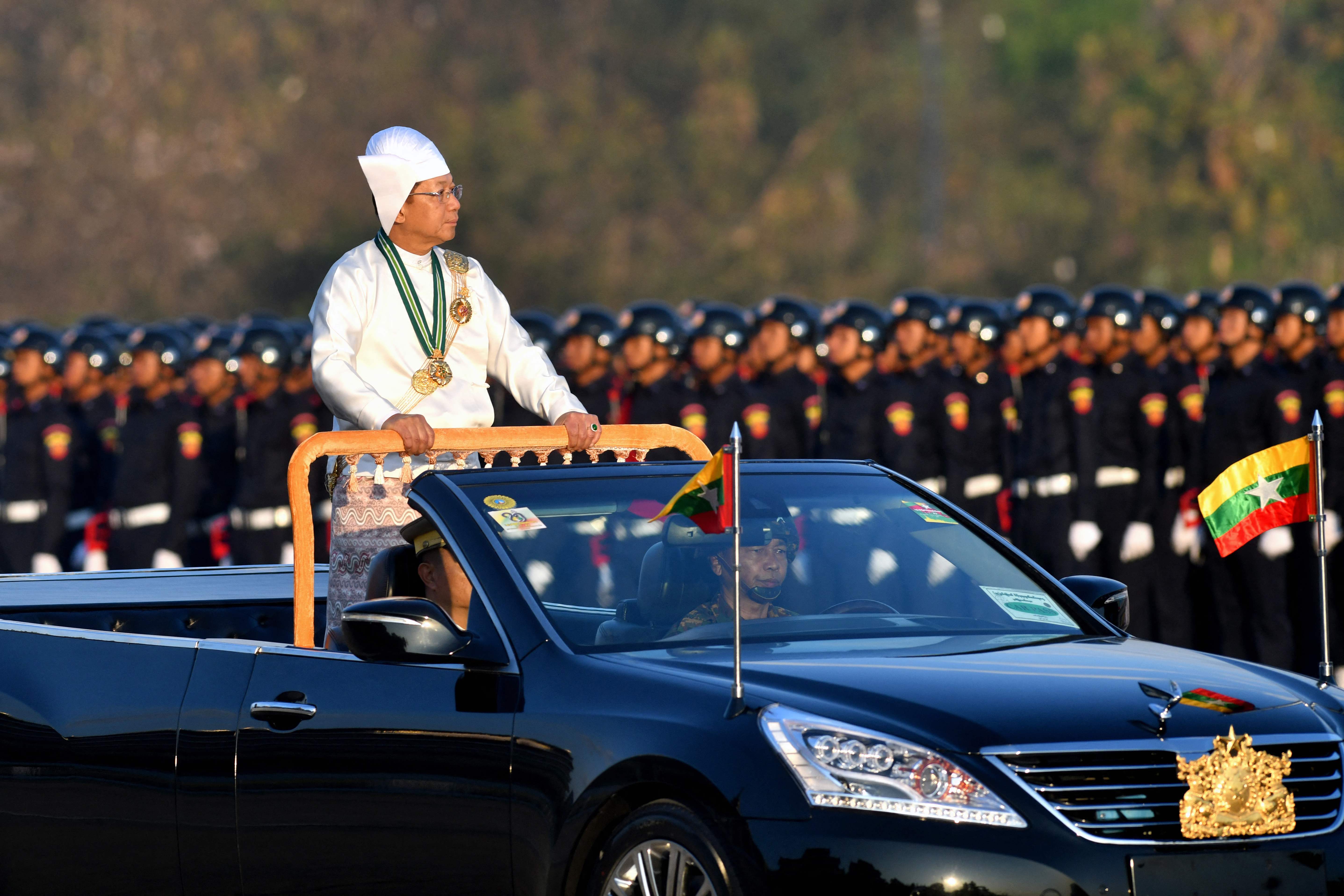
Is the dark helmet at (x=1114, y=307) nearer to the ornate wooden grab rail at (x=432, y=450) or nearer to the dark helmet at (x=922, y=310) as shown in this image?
the dark helmet at (x=922, y=310)

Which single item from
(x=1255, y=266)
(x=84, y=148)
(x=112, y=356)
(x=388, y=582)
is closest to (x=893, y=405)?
(x=112, y=356)

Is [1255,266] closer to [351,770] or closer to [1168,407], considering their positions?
[1168,407]

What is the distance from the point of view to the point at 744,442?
51.0ft

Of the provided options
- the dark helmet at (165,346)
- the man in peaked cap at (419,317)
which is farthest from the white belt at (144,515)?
the man in peaked cap at (419,317)

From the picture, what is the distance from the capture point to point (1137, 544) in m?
15.6

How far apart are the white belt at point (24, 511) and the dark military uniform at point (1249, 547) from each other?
7952 millimetres

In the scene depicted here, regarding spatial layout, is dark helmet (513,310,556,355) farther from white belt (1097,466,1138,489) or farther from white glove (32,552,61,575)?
white belt (1097,466,1138,489)

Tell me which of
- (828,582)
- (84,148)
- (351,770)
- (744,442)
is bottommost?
(351,770)

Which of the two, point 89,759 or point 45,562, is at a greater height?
point 45,562

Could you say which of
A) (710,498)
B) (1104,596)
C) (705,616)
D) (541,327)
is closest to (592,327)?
(541,327)

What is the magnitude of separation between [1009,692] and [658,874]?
2.77 ft

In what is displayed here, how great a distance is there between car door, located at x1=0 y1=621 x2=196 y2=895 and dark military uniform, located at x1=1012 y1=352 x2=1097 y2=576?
9.26 m

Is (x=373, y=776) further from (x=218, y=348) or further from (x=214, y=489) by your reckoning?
(x=218, y=348)

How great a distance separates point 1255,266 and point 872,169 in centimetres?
782
